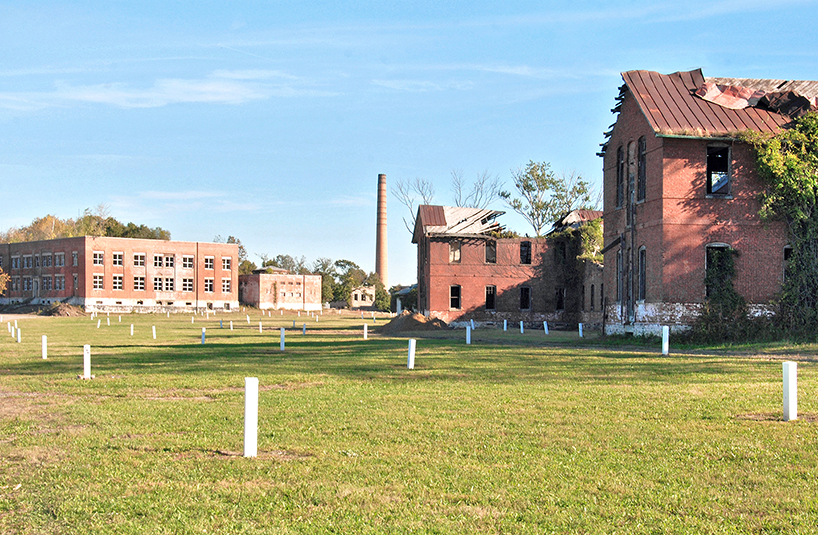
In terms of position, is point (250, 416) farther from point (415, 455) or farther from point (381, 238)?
point (381, 238)

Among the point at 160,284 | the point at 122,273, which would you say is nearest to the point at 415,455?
the point at 122,273

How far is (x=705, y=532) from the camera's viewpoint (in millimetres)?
5504

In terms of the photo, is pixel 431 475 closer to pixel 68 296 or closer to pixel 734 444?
pixel 734 444

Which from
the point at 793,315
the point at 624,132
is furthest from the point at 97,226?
the point at 793,315

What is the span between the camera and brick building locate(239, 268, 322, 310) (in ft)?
347

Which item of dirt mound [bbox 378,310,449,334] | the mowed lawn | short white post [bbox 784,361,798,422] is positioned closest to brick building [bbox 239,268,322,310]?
dirt mound [bbox 378,310,449,334]

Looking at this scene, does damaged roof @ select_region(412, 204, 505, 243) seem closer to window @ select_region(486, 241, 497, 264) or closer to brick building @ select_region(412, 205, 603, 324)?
brick building @ select_region(412, 205, 603, 324)

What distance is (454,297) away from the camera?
54.5 meters

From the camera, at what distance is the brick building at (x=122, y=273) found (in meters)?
90.6

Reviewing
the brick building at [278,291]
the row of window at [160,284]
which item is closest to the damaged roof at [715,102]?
the row of window at [160,284]

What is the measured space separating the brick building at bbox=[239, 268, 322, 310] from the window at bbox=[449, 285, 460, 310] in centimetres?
5561

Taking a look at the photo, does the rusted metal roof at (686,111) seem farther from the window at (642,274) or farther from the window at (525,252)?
the window at (525,252)

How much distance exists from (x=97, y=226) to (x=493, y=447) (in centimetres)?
12066

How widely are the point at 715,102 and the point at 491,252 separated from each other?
1048 inches
